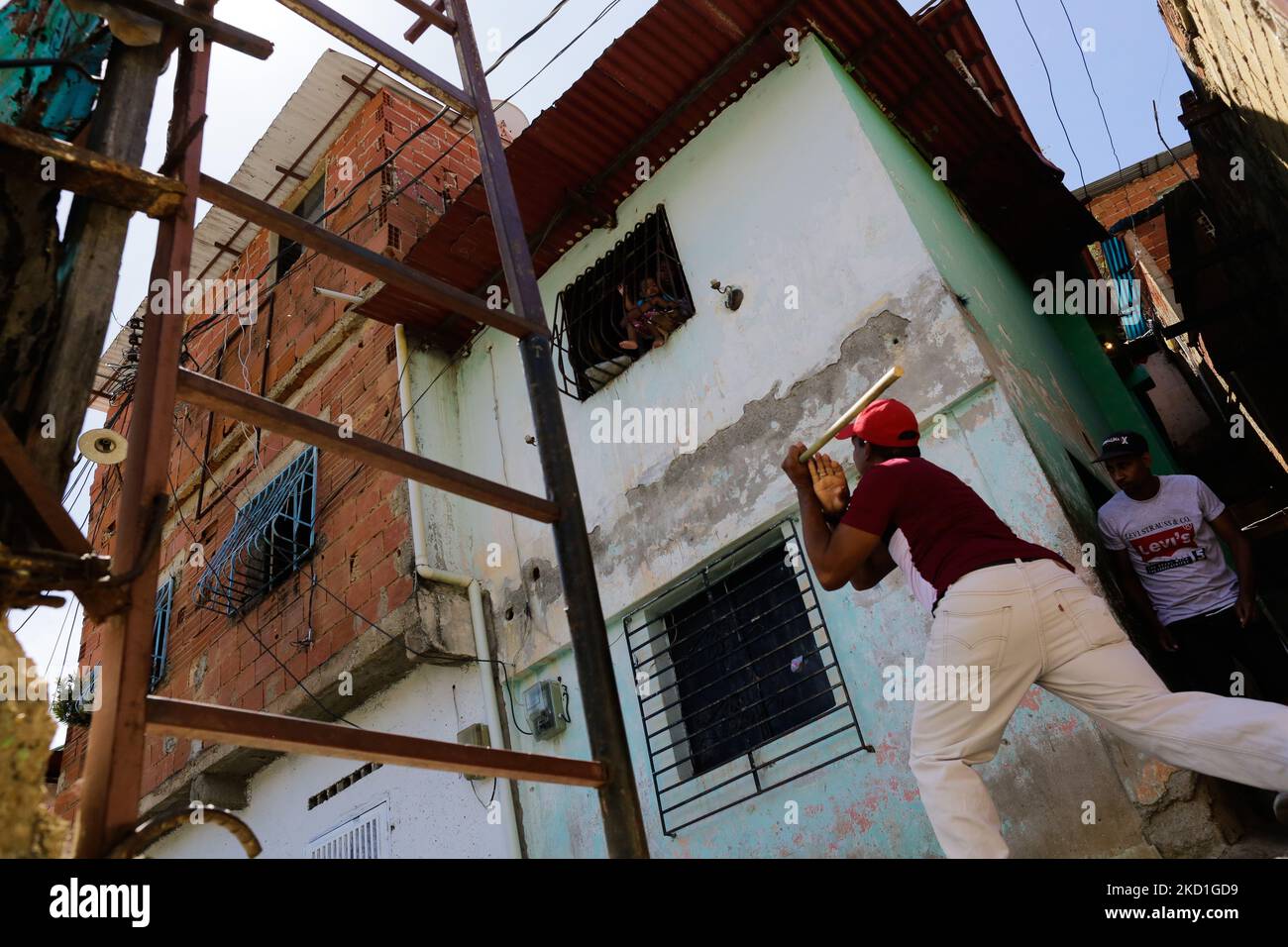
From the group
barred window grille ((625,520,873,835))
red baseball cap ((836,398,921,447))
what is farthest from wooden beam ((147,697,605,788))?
barred window grille ((625,520,873,835))

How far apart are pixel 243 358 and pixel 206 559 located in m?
2.16

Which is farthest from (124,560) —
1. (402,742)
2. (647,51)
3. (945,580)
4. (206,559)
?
(206,559)

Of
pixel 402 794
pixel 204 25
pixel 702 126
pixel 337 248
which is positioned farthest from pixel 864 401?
pixel 402 794

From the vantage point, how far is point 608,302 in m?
6.80

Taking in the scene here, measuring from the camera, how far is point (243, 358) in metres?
9.75

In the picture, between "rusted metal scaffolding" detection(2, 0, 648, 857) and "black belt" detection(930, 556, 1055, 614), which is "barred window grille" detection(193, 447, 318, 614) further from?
"black belt" detection(930, 556, 1055, 614)

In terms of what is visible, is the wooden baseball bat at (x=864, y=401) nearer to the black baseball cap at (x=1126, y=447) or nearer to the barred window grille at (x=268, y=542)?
the black baseball cap at (x=1126, y=447)

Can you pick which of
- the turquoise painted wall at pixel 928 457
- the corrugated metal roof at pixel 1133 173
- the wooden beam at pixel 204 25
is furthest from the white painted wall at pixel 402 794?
the corrugated metal roof at pixel 1133 173

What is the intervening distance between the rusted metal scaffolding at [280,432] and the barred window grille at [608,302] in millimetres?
3462

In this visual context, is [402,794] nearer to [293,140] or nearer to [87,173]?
[87,173]

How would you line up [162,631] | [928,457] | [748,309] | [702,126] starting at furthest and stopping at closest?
[162,631] < [702,126] < [748,309] < [928,457]

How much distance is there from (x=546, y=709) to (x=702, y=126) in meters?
3.96

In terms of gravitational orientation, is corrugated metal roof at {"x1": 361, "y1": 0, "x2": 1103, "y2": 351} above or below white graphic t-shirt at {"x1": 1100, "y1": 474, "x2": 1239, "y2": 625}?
above

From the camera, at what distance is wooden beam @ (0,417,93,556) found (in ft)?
5.10
